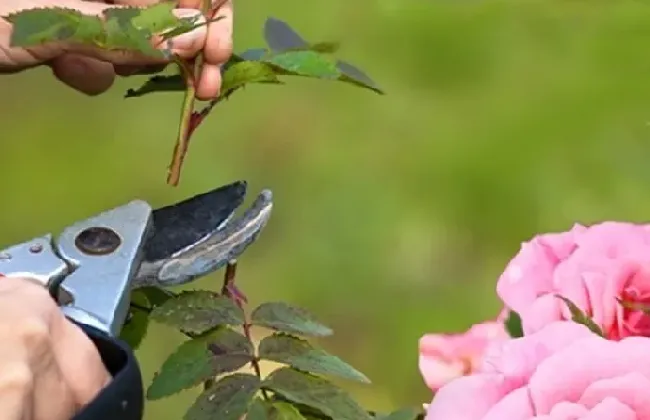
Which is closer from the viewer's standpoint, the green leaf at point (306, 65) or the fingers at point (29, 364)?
the fingers at point (29, 364)

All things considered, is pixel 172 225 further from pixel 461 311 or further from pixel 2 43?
pixel 461 311

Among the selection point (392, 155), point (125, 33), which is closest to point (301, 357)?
point (125, 33)

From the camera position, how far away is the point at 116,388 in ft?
0.86

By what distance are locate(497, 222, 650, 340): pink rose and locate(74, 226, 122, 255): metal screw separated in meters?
0.14

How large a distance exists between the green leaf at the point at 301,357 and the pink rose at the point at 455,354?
5 centimetres

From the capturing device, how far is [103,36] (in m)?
0.35

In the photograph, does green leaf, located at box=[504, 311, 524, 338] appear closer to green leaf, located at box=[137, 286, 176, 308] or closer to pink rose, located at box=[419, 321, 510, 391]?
pink rose, located at box=[419, 321, 510, 391]

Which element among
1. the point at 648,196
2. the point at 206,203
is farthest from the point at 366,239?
the point at 206,203

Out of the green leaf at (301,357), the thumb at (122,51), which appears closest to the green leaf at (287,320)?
the green leaf at (301,357)

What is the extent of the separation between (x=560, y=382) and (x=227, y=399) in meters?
0.10

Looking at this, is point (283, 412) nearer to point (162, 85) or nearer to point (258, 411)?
point (258, 411)

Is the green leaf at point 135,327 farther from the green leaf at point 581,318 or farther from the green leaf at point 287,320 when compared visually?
the green leaf at point 581,318

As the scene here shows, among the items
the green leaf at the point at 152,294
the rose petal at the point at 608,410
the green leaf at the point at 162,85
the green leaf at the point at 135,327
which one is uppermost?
the green leaf at the point at 162,85

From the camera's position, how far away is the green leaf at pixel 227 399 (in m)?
0.32
